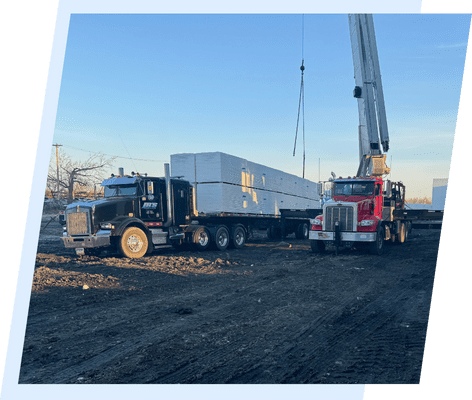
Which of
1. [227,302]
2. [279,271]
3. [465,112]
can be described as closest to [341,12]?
[465,112]

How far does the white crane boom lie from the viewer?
1218 cm

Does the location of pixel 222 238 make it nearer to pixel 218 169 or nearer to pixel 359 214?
pixel 218 169

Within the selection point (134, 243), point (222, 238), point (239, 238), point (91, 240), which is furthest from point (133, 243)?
point (239, 238)

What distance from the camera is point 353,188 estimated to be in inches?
553

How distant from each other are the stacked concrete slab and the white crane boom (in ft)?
6.68

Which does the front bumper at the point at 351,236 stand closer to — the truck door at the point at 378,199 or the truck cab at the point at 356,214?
the truck cab at the point at 356,214

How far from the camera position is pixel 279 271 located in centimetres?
1035

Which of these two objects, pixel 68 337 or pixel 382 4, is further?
pixel 382 4

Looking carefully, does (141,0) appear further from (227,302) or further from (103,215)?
(103,215)

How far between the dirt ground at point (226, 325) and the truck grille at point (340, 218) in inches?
109

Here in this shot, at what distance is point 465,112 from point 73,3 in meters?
5.47

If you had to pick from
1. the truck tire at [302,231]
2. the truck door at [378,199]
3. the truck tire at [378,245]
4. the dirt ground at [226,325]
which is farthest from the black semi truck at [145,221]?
the truck tire at [302,231]

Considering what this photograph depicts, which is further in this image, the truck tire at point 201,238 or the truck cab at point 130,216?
the truck tire at point 201,238

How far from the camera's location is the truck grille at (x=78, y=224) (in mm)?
12055
